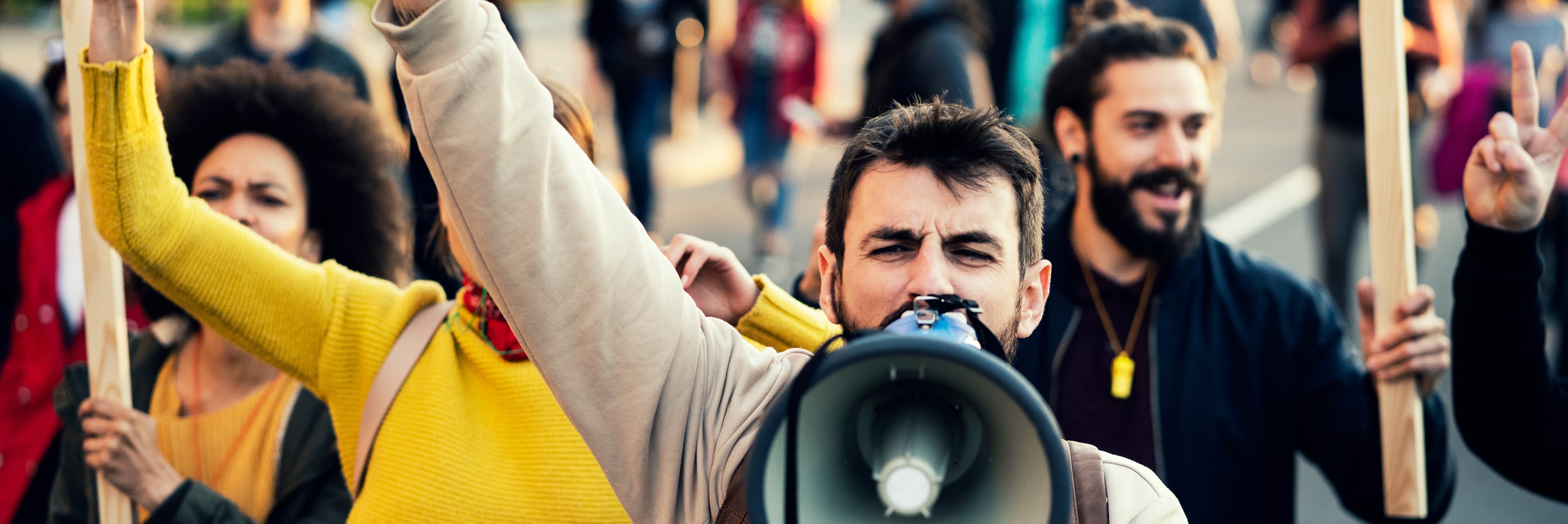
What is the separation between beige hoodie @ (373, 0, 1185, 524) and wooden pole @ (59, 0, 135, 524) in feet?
3.47

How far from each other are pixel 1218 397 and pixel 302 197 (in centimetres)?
194

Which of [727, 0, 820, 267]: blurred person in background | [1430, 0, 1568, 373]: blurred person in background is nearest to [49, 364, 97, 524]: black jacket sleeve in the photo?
[1430, 0, 1568, 373]: blurred person in background

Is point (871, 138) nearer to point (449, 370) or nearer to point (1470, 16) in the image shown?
point (449, 370)

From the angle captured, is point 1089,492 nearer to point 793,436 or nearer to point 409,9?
point 793,436

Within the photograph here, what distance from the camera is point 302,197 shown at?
9.67ft

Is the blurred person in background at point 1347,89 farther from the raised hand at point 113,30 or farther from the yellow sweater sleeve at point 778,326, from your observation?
the raised hand at point 113,30

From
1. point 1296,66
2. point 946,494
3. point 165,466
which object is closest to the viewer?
point 946,494

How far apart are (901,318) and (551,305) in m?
0.41

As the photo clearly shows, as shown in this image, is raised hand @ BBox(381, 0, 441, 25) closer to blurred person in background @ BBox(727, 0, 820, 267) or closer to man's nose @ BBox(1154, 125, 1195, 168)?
man's nose @ BBox(1154, 125, 1195, 168)

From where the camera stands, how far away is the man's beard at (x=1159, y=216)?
9.57ft

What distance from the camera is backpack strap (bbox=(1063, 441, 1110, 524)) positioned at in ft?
5.57

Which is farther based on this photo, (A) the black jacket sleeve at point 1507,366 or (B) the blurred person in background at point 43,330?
(B) the blurred person in background at point 43,330

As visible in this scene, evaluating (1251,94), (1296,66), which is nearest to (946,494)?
(1296,66)

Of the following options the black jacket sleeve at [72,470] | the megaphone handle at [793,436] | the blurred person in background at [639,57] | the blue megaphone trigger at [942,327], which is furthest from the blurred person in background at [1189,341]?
the blurred person in background at [639,57]
